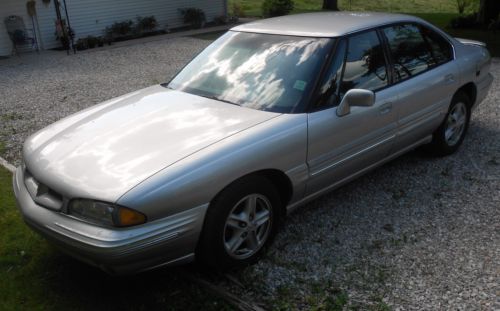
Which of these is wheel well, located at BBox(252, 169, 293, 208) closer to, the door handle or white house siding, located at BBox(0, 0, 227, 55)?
the door handle

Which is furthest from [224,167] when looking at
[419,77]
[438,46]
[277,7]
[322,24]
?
[277,7]

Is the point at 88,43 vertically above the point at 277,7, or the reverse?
the point at 277,7

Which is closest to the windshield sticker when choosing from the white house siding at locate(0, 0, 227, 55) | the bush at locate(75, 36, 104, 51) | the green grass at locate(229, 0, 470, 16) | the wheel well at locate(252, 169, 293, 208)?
the wheel well at locate(252, 169, 293, 208)

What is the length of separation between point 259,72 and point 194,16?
14379 millimetres

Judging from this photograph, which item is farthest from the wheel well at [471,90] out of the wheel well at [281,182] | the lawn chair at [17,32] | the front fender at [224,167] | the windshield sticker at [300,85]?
the lawn chair at [17,32]

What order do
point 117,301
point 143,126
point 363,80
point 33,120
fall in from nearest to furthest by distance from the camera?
point 117,301 → point 143,126 → point 363,80 → point 33,120

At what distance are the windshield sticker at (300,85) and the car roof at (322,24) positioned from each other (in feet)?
1.74

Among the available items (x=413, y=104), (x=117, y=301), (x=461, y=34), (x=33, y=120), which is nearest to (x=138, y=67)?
(x=33, y=120)

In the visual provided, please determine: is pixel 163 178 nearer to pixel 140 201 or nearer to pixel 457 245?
pixel 140 201

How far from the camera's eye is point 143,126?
11.1ft

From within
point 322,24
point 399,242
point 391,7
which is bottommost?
point 391,7

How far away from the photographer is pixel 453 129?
5.13 m

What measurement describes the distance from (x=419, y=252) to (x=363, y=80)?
1.42 metres

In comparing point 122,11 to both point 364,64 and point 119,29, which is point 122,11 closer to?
point 119,29
